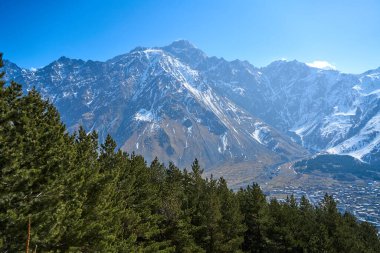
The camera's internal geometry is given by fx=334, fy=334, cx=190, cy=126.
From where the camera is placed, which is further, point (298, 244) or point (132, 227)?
point (298, 244)

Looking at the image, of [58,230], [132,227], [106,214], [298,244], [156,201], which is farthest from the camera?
[298,244]

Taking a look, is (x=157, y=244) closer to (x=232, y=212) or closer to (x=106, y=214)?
(x=106, y=214)

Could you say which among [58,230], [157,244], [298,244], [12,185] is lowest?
[298,244]

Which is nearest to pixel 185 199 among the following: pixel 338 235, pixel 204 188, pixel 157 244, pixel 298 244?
pixel 204 188

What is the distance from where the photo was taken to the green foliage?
19.5 metres

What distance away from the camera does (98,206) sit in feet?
85.2

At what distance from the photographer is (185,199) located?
5106cm

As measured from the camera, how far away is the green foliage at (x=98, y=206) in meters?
19.5

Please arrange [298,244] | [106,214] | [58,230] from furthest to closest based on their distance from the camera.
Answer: [298,244] → [106,214] → [58,230]

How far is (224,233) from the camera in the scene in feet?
172

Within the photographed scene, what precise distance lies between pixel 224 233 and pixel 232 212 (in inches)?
139

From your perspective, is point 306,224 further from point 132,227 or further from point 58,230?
point 58,230

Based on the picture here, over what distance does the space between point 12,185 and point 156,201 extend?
26.9m

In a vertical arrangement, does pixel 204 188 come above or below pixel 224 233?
above
